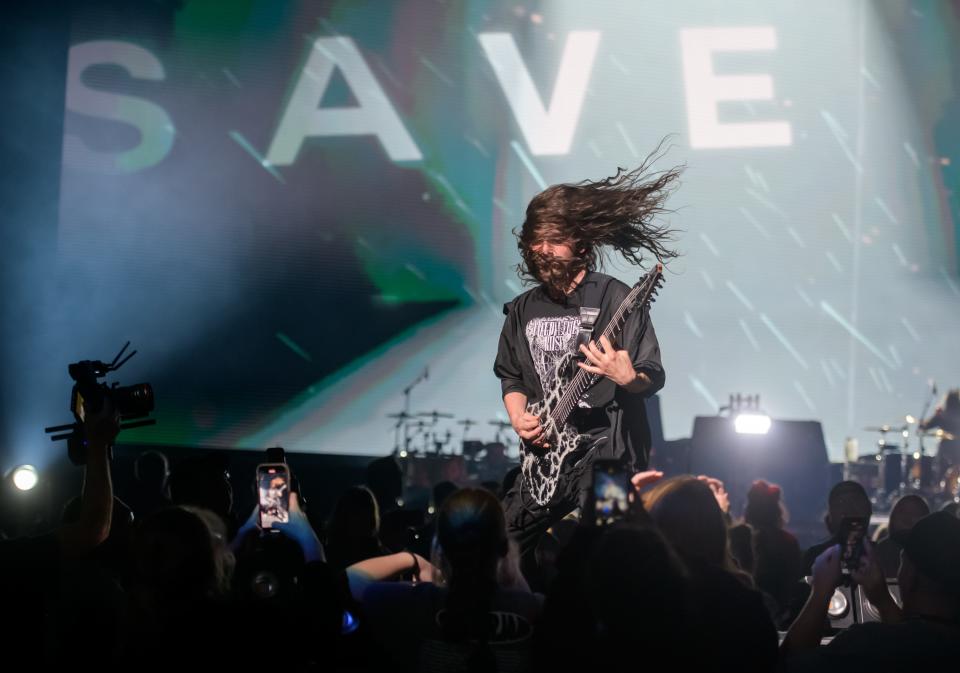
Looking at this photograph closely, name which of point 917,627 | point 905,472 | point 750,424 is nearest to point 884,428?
point 905,472

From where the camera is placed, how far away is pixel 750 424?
9031mm

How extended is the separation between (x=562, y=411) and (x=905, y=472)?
8.45 meters

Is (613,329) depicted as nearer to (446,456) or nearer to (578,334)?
(578,334)

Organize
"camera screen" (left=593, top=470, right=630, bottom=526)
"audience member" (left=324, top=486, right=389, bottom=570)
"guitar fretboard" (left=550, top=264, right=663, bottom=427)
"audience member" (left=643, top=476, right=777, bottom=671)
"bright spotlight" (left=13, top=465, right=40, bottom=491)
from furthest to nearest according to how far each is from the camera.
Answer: "bright spotlight" (left=13, top=465, right=40, bottom=491) → "audience member" (left=324, top=486, right=389, bottom=570) → "guitar fretboard" (left=550, top=264, right=663, bottom=427) → "camera screen" (left=593, top=470, right=630, bottom=526) → "audience member" (left=643, top=476, right=777, bottom=671)

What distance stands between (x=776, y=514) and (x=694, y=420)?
392cm

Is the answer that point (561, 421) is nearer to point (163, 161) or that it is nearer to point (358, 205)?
point (358, 205)

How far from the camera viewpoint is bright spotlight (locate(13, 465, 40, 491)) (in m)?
6.46

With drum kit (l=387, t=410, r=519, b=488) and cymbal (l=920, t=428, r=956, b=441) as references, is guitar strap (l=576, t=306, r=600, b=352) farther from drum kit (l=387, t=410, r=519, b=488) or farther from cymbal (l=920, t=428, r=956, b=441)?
cymbal (l=920, t=428, r=956, b=441)

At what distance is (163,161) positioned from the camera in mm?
10336

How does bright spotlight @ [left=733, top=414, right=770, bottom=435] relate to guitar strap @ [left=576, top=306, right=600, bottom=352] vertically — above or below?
below

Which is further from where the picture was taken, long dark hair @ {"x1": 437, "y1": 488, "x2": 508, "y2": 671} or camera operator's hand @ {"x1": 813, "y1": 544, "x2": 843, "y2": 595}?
camera operator's hand @ {"x1": 813, "y1": 544, "x2": 843, "y2": 595}

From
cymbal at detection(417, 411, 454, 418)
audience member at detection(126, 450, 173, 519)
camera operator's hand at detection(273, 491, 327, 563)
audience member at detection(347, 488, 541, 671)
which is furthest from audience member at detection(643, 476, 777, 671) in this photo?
cymbal at detection(417, 411, 454, 418)

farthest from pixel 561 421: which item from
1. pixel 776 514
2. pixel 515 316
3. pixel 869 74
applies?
pixel 869 74

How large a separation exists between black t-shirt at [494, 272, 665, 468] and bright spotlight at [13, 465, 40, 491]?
4.06 meters
